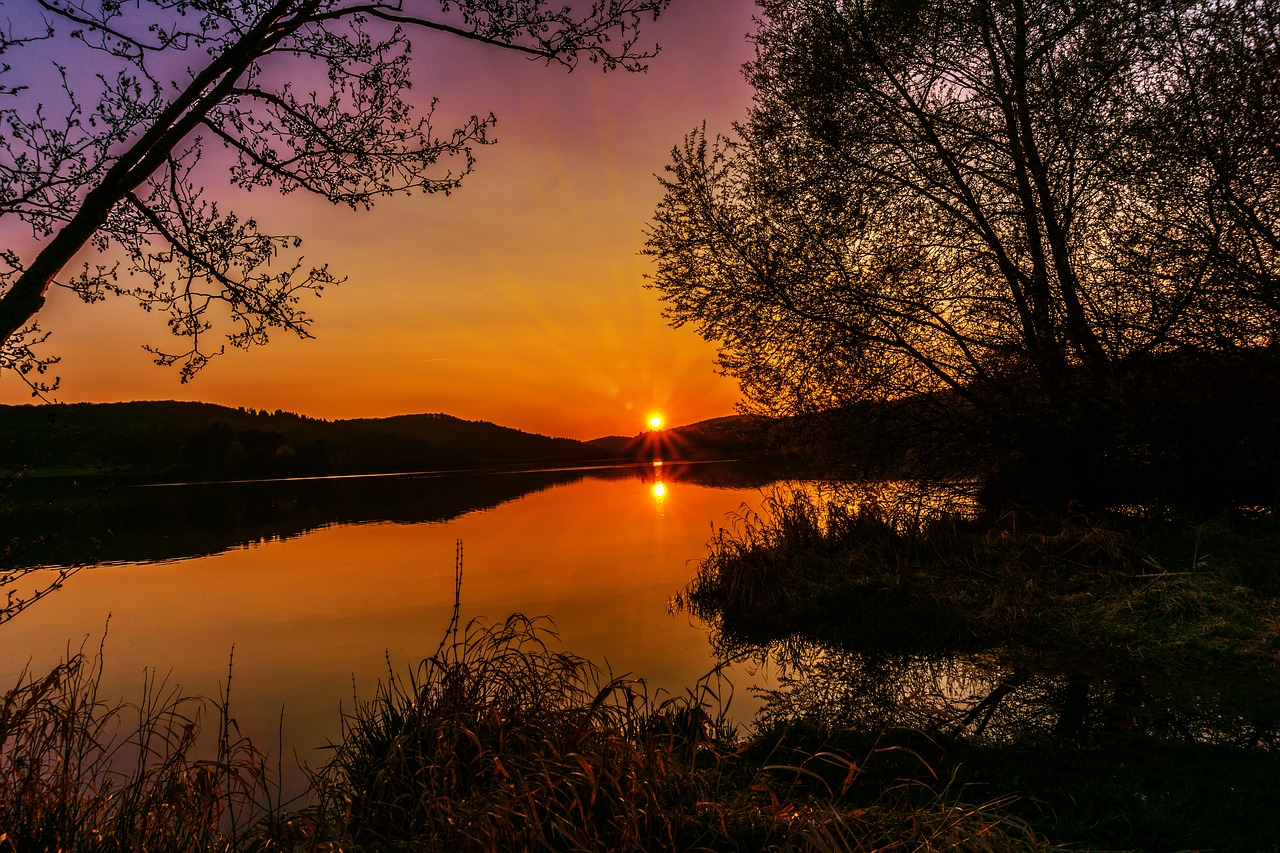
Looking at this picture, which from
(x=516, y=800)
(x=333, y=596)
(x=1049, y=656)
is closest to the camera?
(x=516, y=800)

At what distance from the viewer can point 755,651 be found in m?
9.70

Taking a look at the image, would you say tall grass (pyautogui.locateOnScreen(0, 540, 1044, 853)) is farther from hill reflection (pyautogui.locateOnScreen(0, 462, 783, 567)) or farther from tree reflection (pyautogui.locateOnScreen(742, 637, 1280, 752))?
hill reflection (pyautogui.locateOnScreen(0, 462, 783, 567))

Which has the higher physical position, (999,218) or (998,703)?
(999,218)

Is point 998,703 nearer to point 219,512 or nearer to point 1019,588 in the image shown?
point 1019,588

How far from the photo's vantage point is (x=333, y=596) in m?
14.7

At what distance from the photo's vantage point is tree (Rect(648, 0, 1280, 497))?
9820 mm

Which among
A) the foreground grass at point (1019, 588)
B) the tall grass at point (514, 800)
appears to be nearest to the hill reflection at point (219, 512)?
the tall grass at point (514, 800)

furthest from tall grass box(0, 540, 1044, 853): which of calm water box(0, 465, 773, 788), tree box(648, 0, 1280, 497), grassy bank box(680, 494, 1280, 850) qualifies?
tree box(648, 0, 1280, 497)

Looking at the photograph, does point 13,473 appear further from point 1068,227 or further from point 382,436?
point 382,436

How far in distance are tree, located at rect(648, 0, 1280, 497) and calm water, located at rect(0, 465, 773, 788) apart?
5469mm

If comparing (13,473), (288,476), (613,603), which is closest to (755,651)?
(613,603)

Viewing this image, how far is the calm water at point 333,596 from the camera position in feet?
30.5

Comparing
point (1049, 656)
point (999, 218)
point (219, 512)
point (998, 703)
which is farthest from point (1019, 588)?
point (219, 512)

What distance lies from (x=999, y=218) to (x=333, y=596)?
1441 cm
